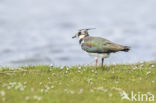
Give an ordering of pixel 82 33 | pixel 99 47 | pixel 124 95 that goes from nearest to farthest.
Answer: pixel 124 95, pixel 99 47, pixel 82 33

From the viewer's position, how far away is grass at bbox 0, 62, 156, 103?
15352 millimetres

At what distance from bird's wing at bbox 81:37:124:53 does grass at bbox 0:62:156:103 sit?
1263 mm

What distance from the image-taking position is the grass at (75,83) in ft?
50.4

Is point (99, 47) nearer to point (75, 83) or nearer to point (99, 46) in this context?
point (99, 46)

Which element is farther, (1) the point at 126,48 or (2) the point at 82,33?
(2) the point at 82,33

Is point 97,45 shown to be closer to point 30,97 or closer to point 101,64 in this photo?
point 101,64

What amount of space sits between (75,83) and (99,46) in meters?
3.70

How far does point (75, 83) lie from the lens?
62.4 feet

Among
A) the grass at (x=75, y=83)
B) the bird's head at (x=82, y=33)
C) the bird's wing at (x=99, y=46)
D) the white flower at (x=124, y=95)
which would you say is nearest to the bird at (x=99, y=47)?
Answer: the bird's wing at (x=99, y=46)

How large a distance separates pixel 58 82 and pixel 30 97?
445 cm

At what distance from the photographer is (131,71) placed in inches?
877

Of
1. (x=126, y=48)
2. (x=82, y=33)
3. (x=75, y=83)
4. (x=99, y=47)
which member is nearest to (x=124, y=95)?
(x=75, y=83)

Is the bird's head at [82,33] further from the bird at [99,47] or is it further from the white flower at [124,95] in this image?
the white flower at [124,95]

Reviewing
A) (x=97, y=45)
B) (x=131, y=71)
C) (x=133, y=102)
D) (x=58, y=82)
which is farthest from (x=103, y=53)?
(x=133, y=102)
